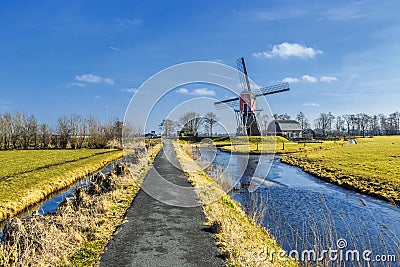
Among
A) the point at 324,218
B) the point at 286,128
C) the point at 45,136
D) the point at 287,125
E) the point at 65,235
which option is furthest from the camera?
the point at 287,125

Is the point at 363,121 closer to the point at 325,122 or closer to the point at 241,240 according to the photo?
the point at 325,122

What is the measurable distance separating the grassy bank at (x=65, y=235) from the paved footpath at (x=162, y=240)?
0.37 m

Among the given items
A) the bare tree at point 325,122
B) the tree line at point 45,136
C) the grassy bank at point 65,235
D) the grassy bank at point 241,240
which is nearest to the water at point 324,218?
the grassy bank at point 241,240

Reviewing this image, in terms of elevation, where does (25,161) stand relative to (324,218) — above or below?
above

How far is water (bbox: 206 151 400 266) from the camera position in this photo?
877cm

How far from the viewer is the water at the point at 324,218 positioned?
8.77m

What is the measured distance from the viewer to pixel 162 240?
7.19 metres

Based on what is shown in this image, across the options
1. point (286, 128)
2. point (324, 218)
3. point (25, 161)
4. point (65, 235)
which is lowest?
point (324, 218)

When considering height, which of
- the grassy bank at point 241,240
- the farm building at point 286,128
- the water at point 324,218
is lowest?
the water at point 324,218

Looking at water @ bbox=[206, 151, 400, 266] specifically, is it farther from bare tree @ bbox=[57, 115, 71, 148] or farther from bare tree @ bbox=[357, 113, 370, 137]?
bare tree @ bbox=[357, 113, 370, 137]

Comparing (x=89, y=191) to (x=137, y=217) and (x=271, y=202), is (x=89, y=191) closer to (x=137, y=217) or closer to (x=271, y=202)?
(x=137, y=217)

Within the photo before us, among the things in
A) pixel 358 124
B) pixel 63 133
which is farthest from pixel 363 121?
pixel 63 133

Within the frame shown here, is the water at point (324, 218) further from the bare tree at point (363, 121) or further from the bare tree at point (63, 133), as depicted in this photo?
the bare tree at point (363, 121)

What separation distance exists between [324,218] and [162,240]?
25.7ft
